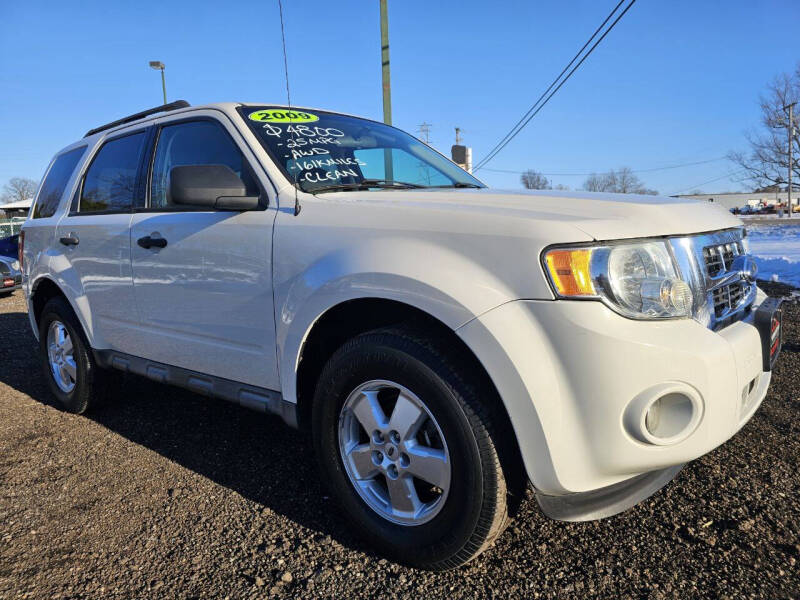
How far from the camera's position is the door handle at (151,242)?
293 cm

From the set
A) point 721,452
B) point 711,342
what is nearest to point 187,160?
point 711,342

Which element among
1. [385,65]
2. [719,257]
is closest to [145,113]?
[719,257]

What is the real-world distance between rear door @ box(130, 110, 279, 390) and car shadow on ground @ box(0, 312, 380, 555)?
564mm

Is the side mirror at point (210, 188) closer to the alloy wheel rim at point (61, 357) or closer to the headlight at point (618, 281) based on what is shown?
the headlight at point (618, 281)

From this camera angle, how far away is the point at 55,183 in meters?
4.28

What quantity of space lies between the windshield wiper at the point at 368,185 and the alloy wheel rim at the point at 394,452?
3.07 ft

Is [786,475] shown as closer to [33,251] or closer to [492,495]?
[492,495]

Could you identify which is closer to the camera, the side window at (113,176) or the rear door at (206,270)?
the rear door at (206,270)

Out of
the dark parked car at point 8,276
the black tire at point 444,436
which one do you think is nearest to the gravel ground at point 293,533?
the black tire at point 444,436

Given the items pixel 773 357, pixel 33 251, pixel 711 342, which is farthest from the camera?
pixel 33 251

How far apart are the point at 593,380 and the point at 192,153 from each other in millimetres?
2382

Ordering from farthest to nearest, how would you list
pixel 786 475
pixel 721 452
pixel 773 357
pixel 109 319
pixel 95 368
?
pixel 95 368
pixel 109 319
pixel 721 452
pixel 786 475
pixel 773 357

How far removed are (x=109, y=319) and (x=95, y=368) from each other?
57 cm

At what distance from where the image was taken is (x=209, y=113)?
2.92 metres
